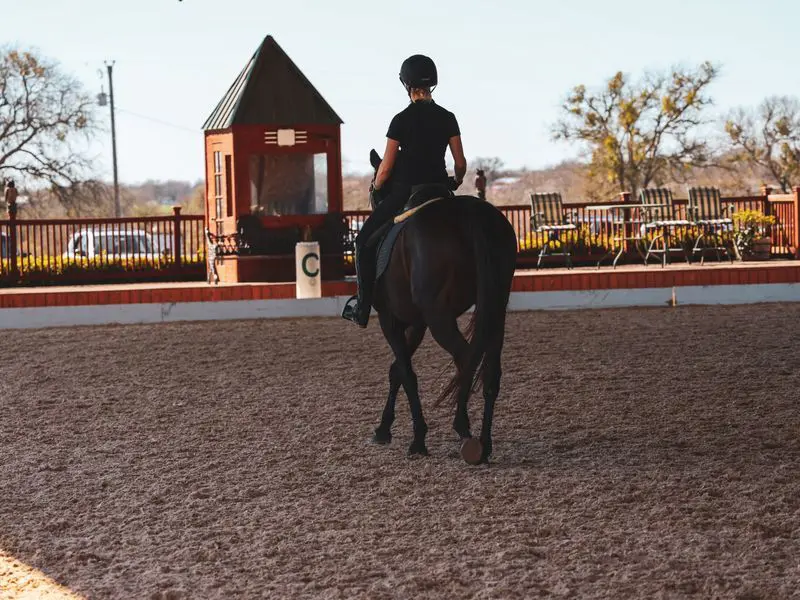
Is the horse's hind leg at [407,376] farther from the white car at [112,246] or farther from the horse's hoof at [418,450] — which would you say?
the white car at [112,246]

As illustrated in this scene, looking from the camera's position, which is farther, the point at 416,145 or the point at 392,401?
the point at 392,401

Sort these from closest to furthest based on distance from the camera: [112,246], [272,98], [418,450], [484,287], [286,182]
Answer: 1. [484,287]
2. [418,450]
3. [272,98]
4. [286,182]
5. [112,246]

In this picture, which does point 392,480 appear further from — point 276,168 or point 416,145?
point 276,168

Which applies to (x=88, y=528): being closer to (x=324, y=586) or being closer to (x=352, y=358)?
(x=324, y=586)

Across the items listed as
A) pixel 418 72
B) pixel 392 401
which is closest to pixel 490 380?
pixel 392 401

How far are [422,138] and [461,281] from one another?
2.60 feet

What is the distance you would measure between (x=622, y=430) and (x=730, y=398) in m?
1.27

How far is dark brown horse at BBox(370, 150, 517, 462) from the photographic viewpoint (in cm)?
604

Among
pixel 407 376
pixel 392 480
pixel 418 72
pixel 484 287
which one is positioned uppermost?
pixel 418 72

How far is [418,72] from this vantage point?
643cm

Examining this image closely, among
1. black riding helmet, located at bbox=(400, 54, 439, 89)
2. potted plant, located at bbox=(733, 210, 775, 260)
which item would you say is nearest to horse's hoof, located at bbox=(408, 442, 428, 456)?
black riding helmet, located at bbox=(400, 54, 439, 89)

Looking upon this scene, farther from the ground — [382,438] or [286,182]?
[286,182]

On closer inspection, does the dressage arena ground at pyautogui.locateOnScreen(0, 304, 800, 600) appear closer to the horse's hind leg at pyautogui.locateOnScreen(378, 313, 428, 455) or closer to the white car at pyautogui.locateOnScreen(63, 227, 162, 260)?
the horse's hind leg at pyautogui.locateOnScreen(378, 313, 428, 455)

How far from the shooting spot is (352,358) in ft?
33.6
